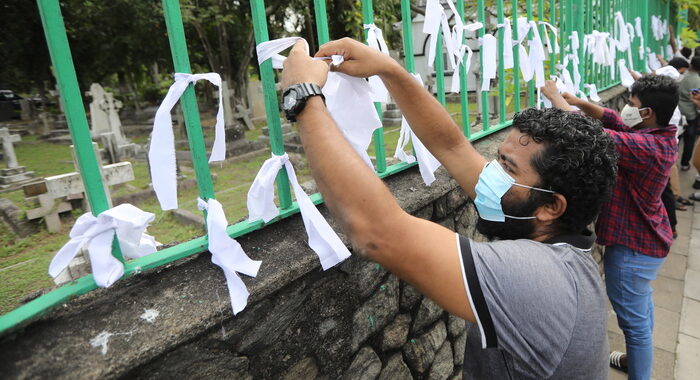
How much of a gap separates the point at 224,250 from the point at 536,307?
91 cm

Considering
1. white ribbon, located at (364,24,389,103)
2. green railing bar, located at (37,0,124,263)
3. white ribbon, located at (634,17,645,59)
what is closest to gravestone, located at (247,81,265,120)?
white ribbon, located at (634,17,645,59)

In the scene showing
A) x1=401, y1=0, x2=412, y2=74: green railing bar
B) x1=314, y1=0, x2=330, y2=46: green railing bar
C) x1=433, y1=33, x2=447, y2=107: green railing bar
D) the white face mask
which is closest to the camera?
x1=314, y1=0, x2=330, y2=46: green railing bar

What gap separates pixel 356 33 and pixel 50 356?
9496 mm

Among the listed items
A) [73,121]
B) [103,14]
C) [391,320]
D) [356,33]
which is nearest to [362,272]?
→ [391,320]

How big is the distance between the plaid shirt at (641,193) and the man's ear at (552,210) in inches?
49.8

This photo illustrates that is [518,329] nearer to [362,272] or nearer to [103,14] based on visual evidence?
[362,272]

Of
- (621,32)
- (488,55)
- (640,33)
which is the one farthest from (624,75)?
(488,55)

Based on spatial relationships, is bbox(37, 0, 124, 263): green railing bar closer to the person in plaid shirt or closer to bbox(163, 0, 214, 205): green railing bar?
bbox(163, 0, 214, 205): green railing bar

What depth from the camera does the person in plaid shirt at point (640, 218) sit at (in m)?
2.44

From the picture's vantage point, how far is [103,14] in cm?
1393

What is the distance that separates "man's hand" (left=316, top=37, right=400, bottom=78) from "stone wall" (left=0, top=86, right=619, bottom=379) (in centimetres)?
56

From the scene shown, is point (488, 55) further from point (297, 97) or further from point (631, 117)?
point (297, 97)

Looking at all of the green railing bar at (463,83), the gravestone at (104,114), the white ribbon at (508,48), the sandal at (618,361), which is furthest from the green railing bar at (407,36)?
the gravestone at (104,114)

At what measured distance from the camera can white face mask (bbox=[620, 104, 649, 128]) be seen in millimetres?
2768
